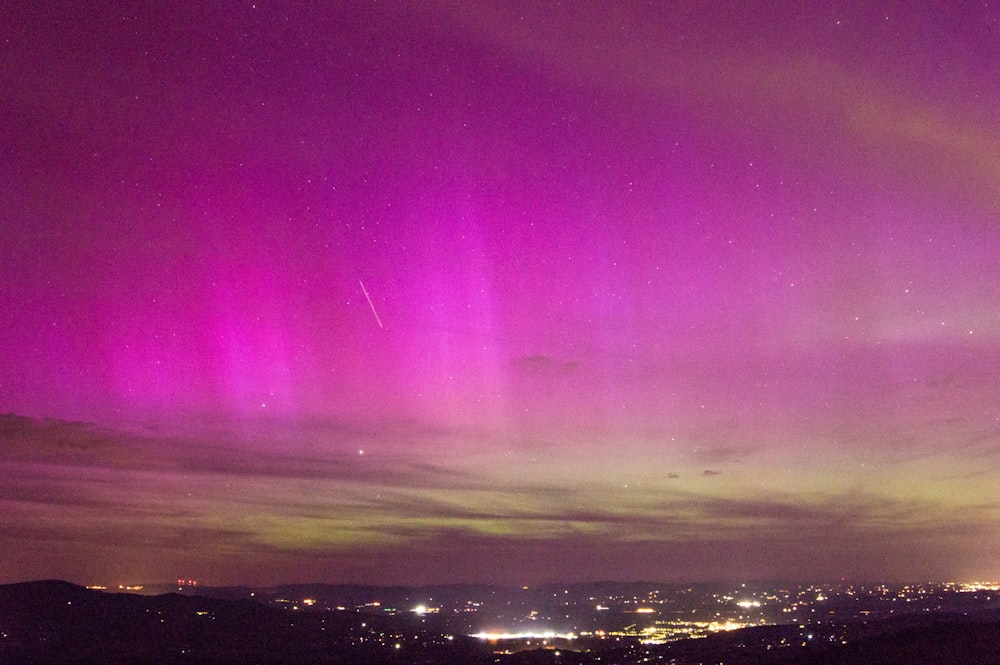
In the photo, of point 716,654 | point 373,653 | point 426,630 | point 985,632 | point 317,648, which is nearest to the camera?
point 985,632

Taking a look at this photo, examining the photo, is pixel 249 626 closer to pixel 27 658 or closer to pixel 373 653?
pixel 373 653

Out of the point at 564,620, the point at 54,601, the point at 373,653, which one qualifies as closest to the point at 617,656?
the point at 373,653

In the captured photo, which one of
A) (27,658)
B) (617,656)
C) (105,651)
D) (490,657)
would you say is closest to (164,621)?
(105,651)

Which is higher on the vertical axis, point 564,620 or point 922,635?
point 922,635

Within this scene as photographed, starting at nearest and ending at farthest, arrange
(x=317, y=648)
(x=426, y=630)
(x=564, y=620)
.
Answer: (x=317, y=648), (x=426, y=630), (x=564, y=620)

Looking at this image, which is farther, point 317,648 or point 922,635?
point 317,648

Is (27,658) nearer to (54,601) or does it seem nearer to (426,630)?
(54,601)

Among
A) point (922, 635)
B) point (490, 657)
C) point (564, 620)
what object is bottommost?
point (564, 620)
